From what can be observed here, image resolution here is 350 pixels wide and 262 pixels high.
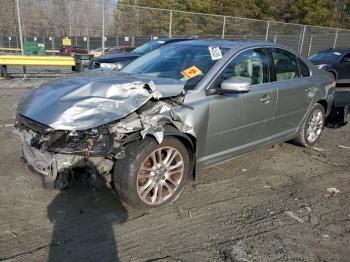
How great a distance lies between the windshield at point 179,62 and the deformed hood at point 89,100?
39cm

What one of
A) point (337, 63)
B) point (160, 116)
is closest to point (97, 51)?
point (337, 63)

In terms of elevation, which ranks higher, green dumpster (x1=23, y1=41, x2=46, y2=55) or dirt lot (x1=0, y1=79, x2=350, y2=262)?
green dumpster (x1=23, y1=41, x2=46, y2=55)

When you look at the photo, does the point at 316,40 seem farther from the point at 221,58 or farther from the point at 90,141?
the point at 90,141

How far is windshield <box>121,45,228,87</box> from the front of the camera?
4199 mm

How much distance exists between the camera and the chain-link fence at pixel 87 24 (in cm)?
1350

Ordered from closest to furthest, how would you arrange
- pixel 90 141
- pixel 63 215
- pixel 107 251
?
pixel 107 251
pixel 90 141
pixel 63 215

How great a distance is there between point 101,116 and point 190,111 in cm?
95

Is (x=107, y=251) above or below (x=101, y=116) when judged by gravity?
below

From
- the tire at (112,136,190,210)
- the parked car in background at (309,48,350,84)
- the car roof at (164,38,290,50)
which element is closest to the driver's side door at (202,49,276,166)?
the car roof at (164,38,290,50)

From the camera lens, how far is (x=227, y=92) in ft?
13.0

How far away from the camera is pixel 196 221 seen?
3543mm

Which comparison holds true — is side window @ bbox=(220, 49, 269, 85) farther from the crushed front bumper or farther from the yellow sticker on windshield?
the crushed front bumper

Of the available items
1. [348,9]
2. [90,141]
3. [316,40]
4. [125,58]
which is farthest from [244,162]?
[348,9]

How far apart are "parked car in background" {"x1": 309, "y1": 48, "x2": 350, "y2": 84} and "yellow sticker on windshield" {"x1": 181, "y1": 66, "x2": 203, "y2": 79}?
1088 centimetres
